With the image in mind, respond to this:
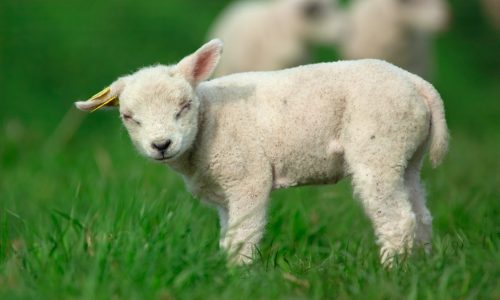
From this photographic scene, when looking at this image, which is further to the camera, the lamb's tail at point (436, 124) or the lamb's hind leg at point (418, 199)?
the lamb's hind leg at point (418, 199)

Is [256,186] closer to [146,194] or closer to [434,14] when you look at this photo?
[146,194]

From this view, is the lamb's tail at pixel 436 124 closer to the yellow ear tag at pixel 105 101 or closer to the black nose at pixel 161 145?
the black nose at pixel 161 145

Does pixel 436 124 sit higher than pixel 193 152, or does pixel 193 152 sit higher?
pixel 193 152

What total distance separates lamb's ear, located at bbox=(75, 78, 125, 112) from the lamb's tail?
5.11ft

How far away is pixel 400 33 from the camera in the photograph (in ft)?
39.4

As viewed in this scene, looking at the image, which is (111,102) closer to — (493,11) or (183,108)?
(183,108)

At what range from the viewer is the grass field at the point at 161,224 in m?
4.55

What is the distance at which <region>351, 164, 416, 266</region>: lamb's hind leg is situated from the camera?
5.32 meters

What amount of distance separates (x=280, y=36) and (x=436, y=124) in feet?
21.7

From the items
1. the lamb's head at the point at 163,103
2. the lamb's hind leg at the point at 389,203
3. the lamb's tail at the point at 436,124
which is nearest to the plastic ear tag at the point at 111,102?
the lamb's head at the point at 163,103

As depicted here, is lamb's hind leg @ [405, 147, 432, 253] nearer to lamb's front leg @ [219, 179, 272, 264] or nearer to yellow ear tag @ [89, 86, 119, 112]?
lamb's front leg @ [219, 179, 272, 264]

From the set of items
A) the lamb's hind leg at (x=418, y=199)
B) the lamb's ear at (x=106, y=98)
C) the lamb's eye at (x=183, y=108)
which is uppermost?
the lamb's ear at (x=106, y=98)

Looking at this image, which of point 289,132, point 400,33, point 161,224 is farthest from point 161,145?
point 400,33

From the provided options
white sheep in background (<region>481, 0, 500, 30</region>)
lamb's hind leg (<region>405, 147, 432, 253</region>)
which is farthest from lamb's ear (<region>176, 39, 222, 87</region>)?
white sheep in background (<region>481, 0, 500, 30</region>)
